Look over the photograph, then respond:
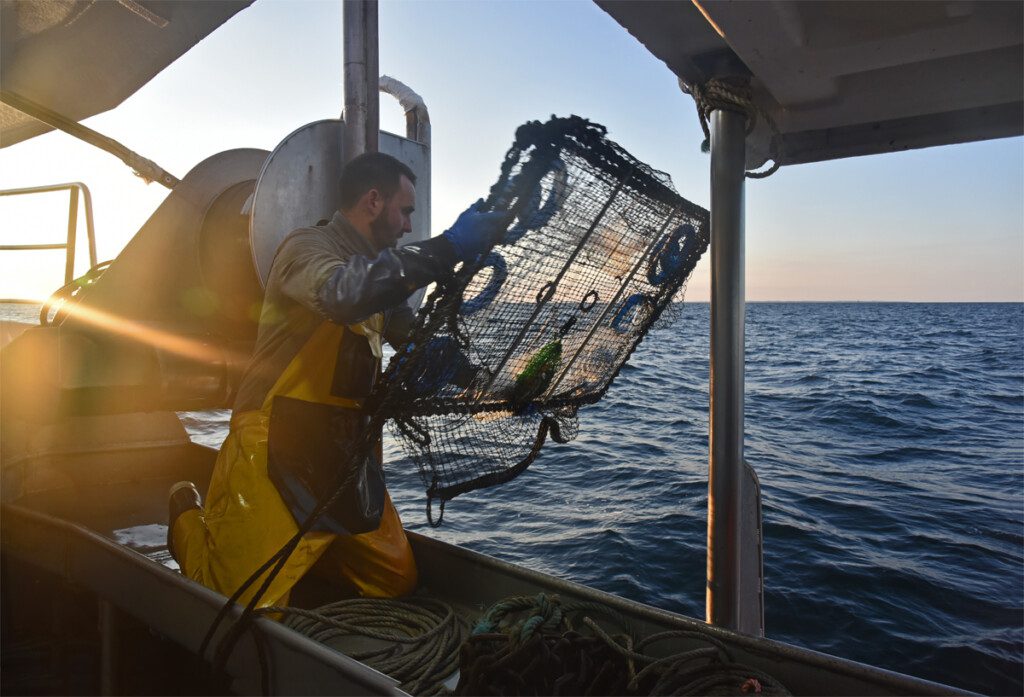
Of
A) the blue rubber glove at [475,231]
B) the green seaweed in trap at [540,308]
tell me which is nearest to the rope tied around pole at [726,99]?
the green seaweed in trap at [540,308]

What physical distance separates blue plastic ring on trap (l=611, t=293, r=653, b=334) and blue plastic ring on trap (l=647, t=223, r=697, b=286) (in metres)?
0.08

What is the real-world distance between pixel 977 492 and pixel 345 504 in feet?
30.3

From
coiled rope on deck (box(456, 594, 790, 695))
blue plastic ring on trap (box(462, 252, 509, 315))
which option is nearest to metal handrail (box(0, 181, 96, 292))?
blue plastic ring on trap (box(462, 252, 509, 315))

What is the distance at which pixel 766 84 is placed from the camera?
275 cm

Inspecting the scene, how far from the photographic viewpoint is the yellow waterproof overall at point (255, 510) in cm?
235

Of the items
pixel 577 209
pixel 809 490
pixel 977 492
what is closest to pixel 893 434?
pixel 977 492

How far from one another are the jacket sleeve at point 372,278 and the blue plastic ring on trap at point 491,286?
0.12 meters

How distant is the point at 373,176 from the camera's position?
8.61ft

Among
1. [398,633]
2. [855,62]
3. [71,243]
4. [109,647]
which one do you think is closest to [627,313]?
[855,62]

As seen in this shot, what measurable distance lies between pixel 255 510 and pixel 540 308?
4.23ft

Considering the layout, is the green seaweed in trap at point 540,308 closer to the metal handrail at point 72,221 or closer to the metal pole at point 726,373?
the metal pole at point 726,373

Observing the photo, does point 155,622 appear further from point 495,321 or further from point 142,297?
point 142,297

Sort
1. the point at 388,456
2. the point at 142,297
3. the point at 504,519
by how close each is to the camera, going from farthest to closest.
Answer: the point at 388,456, the point at 504,519, the point at 142,297

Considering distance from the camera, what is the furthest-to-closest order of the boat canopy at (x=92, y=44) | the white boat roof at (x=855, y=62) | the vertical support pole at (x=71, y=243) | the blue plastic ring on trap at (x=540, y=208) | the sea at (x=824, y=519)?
the sea at (x=824, y=519) < the vertical support pole at (x=71, y=243) < the boat canopy at (x=92, y=44) < the white boat roof at (x=855, y=62) < the blue plastic ring on trap at (x=540, y=208)
